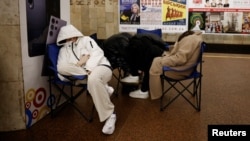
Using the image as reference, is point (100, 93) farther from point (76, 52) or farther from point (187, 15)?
point (187, 15)

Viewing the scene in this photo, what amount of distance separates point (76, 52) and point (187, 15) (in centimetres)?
469

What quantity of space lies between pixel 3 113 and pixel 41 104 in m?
0.46

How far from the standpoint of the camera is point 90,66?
10.3ft

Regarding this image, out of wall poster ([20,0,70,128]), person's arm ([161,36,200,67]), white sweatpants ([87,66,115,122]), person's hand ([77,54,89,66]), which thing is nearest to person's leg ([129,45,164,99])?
person's arm ([161,36,200,67])

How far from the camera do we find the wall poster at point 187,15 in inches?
283

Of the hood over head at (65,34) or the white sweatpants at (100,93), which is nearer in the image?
the white sweatpants at (100,93)

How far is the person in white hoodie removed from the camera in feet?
9.47

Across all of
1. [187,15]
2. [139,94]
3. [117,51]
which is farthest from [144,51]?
[187,15]

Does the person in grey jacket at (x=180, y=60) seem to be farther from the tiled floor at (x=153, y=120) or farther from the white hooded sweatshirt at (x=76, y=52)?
the white hooded sweatshirt at (x=76, y=52)

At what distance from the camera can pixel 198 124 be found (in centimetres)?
318

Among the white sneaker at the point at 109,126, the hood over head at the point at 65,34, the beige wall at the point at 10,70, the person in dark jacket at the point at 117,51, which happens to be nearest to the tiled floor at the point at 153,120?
the white sneaker at the point at 109,126

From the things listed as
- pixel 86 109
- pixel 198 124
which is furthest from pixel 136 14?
pixel 198 124

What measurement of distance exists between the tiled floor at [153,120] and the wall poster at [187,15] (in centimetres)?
296

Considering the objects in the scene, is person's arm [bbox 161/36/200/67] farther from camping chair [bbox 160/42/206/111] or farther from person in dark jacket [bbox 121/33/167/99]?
person in dark jacket [bbox 121/33/167/99]
